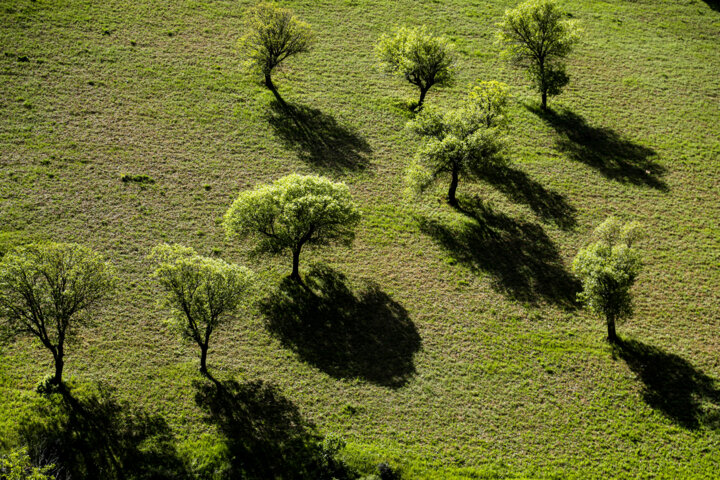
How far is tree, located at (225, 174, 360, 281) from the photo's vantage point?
40.3 meters

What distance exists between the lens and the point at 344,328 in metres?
40.9

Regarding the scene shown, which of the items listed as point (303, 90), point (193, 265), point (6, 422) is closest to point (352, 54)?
point (303, 90)

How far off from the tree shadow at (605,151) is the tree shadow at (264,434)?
43.6m

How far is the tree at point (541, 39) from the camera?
6222 centimetres

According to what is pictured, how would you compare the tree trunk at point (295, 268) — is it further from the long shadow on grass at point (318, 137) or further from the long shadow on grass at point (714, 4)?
the long shadow on grass at point (714, 4)

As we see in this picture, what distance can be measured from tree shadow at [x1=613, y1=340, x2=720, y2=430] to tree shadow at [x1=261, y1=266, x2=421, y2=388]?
16945mm

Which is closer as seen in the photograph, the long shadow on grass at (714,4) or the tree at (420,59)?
the tree at (420,59)

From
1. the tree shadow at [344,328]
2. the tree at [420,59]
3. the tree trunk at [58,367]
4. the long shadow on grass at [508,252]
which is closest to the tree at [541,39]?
the tree at [420,59]

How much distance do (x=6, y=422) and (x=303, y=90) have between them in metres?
47.0

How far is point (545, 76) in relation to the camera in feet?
206

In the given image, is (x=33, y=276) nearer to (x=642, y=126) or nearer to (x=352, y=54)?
(x=352, y=54)

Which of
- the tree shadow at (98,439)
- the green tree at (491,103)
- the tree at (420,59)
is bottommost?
the tree shadow at (98,439)

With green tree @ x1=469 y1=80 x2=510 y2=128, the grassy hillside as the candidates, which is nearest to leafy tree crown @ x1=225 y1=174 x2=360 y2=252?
the grassy hillside

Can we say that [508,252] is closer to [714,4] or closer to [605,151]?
[605,151]
